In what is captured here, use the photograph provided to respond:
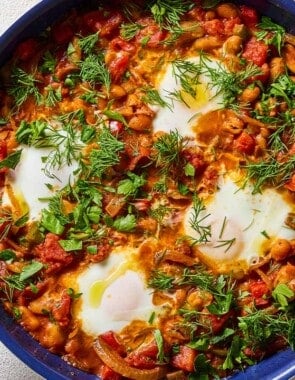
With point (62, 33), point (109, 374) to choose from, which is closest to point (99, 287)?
point (109, 374)

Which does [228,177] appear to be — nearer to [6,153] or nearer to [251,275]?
[251,275]

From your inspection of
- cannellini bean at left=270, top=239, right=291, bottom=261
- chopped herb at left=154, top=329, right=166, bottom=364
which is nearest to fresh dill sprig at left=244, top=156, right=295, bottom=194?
Result: cannellini bean at left=270, top=239, right=291, bottom=261

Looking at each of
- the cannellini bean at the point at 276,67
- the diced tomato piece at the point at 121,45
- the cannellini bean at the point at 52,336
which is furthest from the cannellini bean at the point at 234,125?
the cannellini bean at the point at 52,336

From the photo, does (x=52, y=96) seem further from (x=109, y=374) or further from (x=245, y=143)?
(x=109, y=374)

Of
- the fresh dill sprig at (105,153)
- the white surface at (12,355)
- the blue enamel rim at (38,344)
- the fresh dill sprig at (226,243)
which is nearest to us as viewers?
the blue enamel rim at (38,344)

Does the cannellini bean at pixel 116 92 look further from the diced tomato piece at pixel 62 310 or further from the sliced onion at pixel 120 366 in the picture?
the sliced onion at pixel 120 366

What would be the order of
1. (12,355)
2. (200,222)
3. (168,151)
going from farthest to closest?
(12,355)
(200,222)
(168,151)

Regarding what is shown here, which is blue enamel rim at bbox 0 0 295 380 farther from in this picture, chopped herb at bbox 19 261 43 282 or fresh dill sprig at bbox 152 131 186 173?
fresh dill sprig at bbox 152 131 186 173
